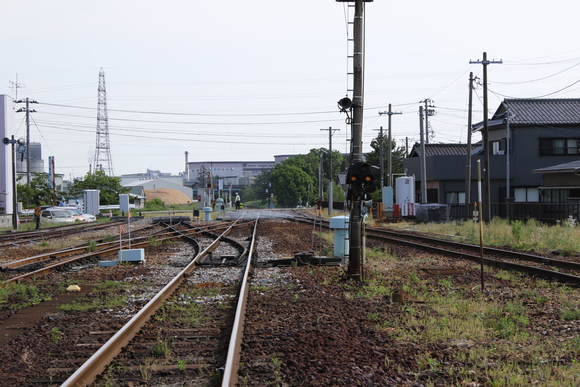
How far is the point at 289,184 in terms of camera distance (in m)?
121

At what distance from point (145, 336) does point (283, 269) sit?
24.1 ft

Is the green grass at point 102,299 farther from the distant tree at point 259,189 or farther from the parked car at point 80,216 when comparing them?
the distant tree at point 259,189

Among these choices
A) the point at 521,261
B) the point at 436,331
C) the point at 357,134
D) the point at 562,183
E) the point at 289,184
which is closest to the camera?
the point at 436,331

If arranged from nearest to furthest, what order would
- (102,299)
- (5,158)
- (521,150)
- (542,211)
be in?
(102,299), (542,211), (521,150), (5,158)

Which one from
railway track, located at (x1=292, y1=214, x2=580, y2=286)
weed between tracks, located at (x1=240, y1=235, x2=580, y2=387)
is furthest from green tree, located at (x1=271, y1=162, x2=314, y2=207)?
weed between tracks, located at (x1=240, y1=235, x2=580, y2=387)

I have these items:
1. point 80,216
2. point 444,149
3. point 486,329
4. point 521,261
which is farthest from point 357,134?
point 444,149

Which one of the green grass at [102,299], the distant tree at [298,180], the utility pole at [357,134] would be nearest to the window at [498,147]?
the utility pole at [357,134]

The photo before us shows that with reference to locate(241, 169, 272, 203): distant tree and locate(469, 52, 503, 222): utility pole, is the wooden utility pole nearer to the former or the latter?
locate(469, 52, 503, 222): utility pole

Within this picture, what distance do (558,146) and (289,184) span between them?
7708 cm

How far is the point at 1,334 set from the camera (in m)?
7.84

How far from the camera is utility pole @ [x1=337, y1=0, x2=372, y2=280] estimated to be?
41.1ft

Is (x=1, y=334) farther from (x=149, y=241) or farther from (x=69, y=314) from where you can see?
(x=149, y=241)

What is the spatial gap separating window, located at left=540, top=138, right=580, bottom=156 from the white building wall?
4626cm

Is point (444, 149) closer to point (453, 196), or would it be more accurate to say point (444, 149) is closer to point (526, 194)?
point (453, 196)
